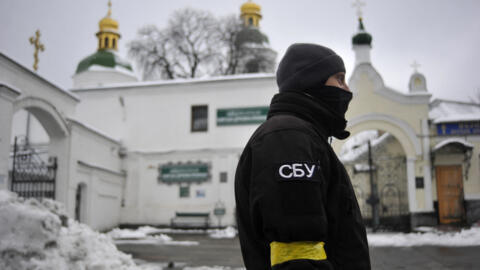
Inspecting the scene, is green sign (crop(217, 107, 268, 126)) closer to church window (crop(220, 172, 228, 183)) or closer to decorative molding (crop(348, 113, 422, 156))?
church window (crop(220, 172, 228, 183))

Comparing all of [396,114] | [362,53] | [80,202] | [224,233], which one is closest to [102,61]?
[80,202]

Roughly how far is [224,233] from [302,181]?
1641cm

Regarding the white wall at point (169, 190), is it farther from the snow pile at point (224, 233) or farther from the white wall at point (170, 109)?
the snow pile at point (224, 233)

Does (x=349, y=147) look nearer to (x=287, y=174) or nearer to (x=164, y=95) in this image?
(x=164, y=95)

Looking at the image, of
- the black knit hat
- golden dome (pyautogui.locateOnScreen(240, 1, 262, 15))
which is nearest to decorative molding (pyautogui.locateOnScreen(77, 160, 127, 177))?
the black knit hat

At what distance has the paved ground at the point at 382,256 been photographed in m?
8.27

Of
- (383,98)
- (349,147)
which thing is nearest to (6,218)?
(383,98)

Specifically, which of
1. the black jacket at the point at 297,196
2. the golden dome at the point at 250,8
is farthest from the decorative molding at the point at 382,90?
the golden dome at the point at 250,8

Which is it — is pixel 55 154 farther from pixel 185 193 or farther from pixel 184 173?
pixel 185 193

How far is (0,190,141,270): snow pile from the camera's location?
6.07 meters

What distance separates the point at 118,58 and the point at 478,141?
2385 cm

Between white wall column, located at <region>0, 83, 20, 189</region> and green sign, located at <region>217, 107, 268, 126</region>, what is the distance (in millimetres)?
10464

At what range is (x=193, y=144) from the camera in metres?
20.5

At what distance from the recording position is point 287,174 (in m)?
1.66
